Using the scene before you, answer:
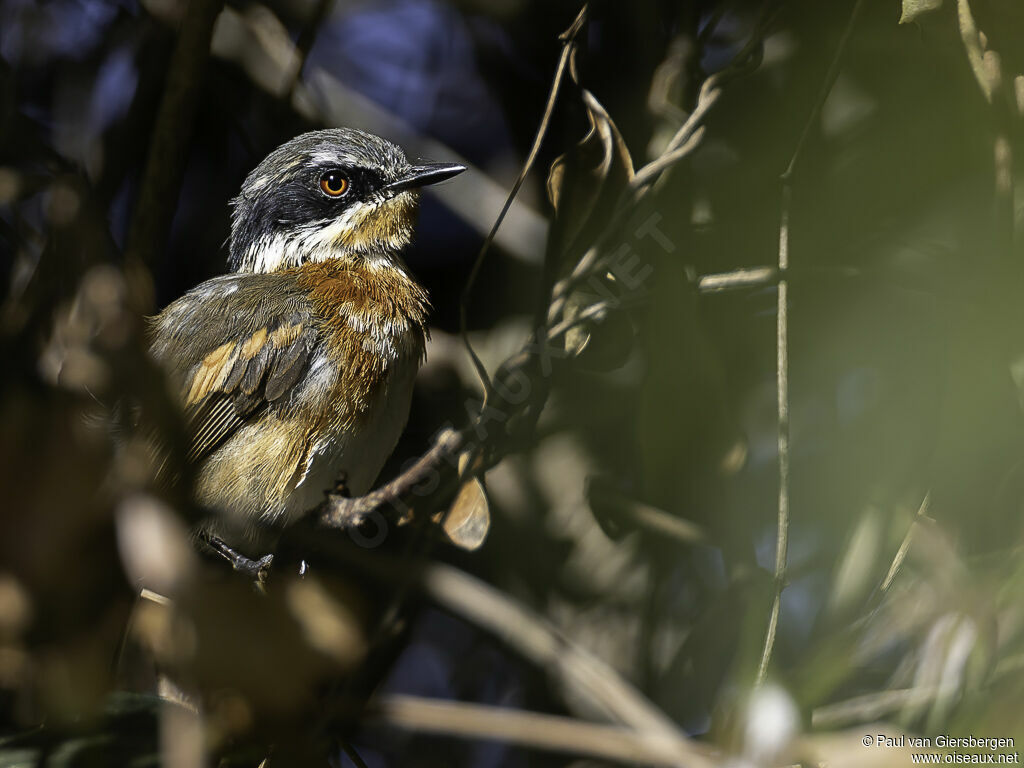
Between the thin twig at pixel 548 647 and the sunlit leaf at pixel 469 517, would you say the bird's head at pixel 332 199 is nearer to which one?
the sunlit leaf at pixel 469 517

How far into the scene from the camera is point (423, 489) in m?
2.50

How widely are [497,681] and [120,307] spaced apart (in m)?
1.87

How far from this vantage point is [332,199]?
3021mm

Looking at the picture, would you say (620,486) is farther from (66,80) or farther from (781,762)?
(66,80)

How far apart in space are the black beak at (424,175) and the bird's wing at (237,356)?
452mm

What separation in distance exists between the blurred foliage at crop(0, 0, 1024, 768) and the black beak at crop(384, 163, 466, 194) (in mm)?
330

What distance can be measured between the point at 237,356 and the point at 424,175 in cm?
78

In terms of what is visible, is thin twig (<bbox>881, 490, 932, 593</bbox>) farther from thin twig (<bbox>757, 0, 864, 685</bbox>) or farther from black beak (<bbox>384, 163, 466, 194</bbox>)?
black beak (<bbox>384, 163, 466, 194</bbox>)

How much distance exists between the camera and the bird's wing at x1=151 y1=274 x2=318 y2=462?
102 inches

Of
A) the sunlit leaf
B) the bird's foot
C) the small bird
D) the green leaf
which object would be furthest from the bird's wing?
the green leaf

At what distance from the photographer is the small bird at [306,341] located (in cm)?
254

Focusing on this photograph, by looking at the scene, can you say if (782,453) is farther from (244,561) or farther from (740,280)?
(244,561)

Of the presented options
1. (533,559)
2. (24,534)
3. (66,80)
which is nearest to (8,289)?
(66,80)

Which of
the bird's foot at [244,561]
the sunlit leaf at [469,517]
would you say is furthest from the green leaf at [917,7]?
the bird's foot at [244,561]
